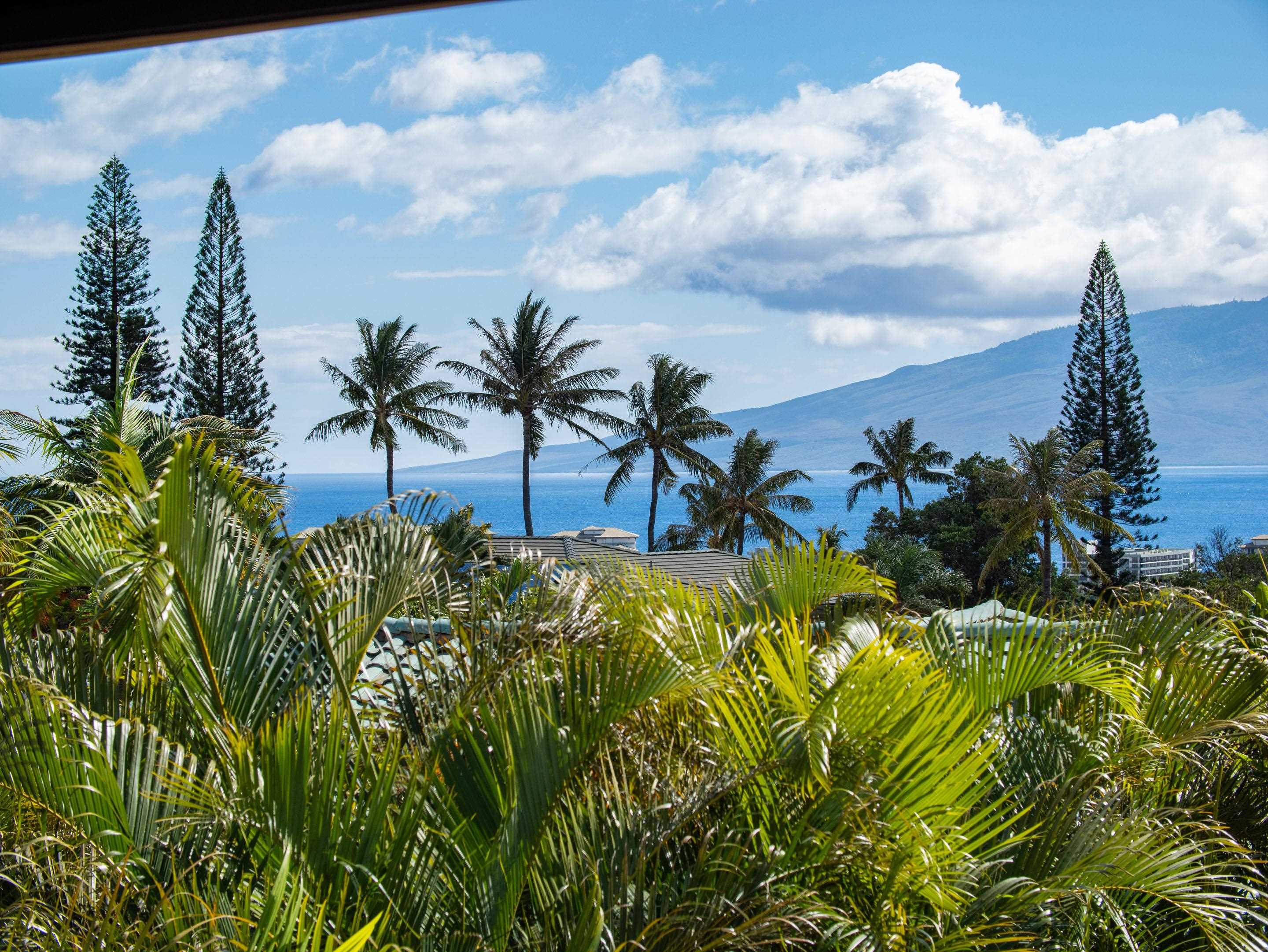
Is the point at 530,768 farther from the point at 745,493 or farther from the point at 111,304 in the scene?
the point at 745,493

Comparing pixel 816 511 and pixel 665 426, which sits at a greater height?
pixel 665 426

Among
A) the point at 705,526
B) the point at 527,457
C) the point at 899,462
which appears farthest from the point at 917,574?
the point at 899,462

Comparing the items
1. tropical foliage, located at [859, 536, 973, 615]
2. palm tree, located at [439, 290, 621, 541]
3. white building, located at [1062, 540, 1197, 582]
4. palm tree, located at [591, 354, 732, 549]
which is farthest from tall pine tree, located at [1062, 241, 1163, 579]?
palm tree, located at [439, 290, 621, 541]

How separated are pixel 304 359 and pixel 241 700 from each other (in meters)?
203

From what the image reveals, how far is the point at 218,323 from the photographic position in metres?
31.4

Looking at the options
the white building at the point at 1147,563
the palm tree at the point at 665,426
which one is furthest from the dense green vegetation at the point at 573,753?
the palm tree at the point at 665,426

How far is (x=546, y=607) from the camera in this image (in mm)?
3131

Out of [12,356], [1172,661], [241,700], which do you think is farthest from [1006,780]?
[12,356]

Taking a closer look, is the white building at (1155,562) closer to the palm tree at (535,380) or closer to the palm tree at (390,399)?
the palm tree at (535,380)

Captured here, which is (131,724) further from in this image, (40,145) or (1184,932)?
(40,145)

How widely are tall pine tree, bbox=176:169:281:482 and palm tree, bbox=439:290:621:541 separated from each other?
7.92 m

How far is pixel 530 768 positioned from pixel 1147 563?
55549 mm

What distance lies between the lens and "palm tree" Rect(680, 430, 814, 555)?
37.6 metres

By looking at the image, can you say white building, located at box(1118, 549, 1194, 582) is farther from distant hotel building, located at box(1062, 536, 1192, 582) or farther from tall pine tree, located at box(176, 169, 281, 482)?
tall pine tree, located at box(176, 169, 281, 482)
